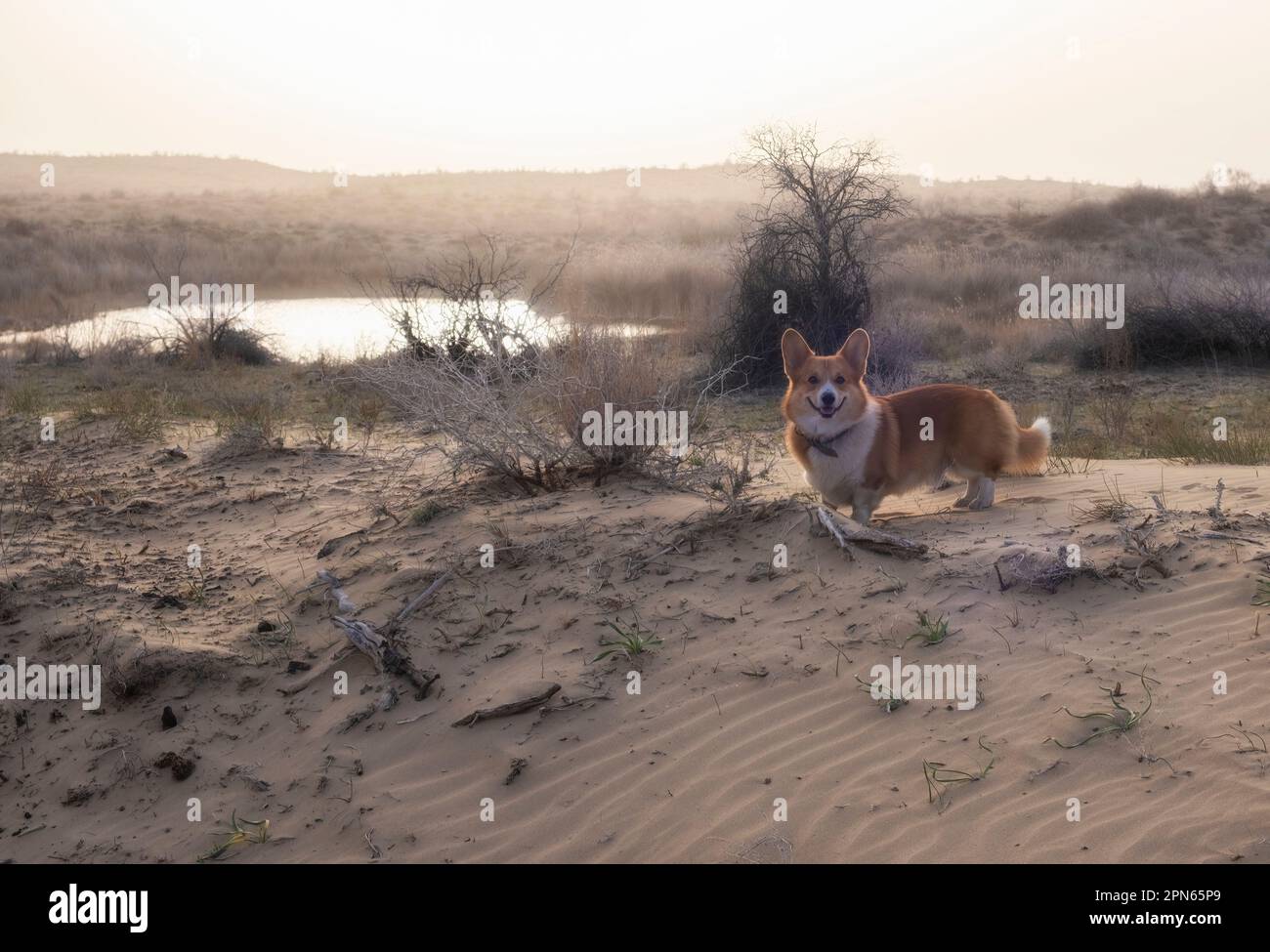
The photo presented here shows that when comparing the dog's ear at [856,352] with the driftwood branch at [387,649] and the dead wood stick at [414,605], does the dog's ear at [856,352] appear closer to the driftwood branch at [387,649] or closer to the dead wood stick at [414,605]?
the dead wood stick at [414,605]

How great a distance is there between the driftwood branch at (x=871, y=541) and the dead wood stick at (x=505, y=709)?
1895 millimetres

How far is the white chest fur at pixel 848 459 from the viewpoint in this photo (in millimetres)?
6504

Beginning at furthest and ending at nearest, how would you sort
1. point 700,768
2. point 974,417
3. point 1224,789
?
point 974,417 < point 700,768 < point 1224,789

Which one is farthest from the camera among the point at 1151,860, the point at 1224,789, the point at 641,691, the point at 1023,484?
the point at 1023,484

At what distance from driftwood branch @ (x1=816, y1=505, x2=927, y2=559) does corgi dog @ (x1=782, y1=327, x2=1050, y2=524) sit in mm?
842

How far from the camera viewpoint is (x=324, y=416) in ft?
40.2

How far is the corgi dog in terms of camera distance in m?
6.51

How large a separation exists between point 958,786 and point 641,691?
1528 mm

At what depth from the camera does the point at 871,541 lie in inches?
222

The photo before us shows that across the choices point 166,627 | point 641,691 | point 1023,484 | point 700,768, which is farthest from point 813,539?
point 166,627

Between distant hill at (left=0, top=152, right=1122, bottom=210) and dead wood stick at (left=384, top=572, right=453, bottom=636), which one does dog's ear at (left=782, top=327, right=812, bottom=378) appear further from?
distant hill at (left=0, top=152, right=1122, bottom=210)

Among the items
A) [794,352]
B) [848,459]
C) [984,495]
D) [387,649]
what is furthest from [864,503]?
[387,649]

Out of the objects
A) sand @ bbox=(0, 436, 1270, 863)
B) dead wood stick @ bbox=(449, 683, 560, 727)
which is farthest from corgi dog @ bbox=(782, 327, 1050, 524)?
dead wood stick @ bbox=(449, 683, 560, 727)
